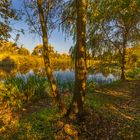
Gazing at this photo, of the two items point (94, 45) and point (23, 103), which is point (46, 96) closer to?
point (23, 103)

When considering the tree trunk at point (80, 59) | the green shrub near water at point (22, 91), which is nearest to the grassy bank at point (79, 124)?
the tree trunk at point (80, 59)

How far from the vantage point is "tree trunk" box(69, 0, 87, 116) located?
10422mm

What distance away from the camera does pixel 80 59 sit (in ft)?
34.9

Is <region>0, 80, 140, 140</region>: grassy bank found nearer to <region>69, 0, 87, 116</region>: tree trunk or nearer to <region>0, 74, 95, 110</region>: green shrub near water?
<region>69, 0, 87, 116</region>: tree trunk

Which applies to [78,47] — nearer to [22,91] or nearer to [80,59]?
[80,59]

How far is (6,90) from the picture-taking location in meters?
14.1

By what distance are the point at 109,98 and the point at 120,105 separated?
157 centimetres

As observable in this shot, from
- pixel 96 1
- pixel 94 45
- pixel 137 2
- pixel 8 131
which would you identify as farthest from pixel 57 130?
pixel 94 45

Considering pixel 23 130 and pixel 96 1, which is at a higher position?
pixel 96 1

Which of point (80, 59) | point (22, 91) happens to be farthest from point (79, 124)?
point (22, 91)

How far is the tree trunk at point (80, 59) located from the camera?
10422 millimetres

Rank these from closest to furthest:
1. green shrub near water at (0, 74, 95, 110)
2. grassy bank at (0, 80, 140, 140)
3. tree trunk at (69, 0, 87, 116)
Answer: grassy bank at (0, 80, 140, 140) → tree trunk at (69, 0, 87, 116) → green shrub near water at (0, 74, 95, 110)

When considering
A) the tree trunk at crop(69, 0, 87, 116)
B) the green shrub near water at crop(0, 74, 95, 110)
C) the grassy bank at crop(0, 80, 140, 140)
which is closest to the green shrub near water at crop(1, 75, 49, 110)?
the green shrub near water at crop(0, 74, 95, 110)

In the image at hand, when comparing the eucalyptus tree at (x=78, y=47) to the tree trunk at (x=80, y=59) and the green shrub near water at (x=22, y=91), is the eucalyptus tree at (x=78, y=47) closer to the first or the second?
the tree trunk at (x=80, y=59)
